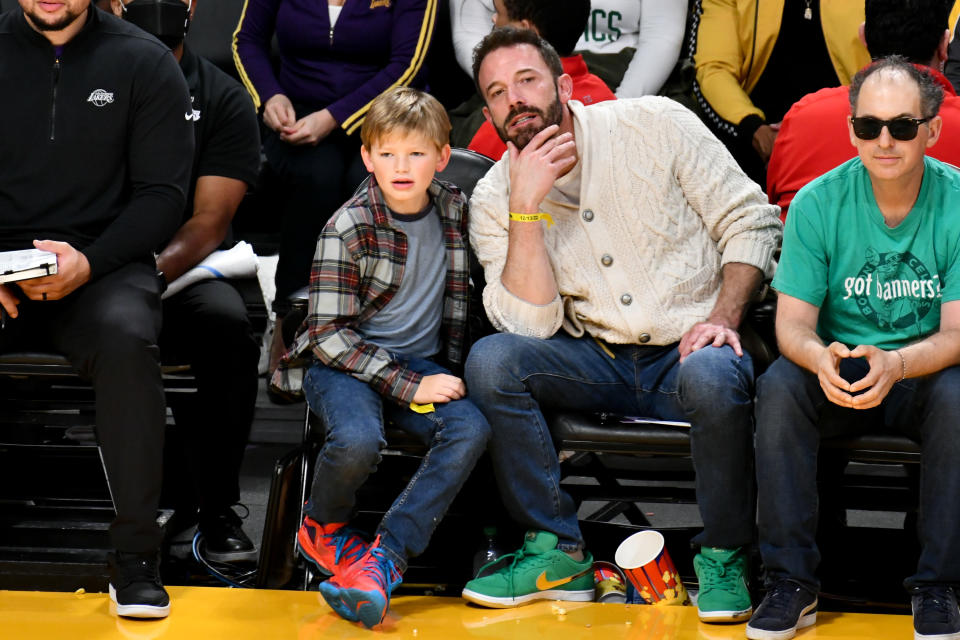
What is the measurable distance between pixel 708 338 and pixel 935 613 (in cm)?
80

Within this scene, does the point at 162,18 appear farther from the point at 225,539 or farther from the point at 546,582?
the point at 546,582

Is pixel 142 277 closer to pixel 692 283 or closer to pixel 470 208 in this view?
pixel 470 208

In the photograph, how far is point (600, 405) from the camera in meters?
3.08

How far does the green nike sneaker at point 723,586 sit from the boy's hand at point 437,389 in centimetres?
68

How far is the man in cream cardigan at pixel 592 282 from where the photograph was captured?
2914mm

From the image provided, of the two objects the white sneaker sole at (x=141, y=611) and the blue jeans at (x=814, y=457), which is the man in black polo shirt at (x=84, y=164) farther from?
the blue jeans at (x=814, y=457)

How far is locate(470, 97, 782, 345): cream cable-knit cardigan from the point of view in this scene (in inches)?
123

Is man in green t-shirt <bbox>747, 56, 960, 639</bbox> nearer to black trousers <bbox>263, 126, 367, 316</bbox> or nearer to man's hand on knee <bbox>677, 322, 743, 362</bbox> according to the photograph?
man's hand on knee <bbox>677, 322, 743, 362</bbox>

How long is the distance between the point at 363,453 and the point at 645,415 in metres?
0.74

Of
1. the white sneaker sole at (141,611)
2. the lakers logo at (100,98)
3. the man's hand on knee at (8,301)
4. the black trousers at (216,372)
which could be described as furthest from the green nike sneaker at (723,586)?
the lakers logo at (100,98)

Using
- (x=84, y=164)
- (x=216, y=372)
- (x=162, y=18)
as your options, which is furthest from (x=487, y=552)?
(x=162, y=18)

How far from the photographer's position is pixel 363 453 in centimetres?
279

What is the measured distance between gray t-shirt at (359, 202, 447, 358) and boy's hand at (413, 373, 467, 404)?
18 centimetres

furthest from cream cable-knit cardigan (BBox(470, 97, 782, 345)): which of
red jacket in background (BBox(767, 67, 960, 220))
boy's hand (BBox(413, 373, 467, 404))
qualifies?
red jacket in background (BBox(767, 67, 960, 220))
